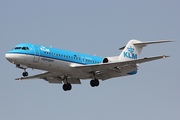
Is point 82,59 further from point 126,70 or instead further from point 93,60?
point 126,70

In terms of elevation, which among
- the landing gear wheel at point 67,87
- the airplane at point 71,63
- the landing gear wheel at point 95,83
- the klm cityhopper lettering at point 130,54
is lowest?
the landing gear wheel at point 95,83

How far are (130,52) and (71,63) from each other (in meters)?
8.65

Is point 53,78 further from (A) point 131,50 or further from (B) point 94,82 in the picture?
(A) point 131,50

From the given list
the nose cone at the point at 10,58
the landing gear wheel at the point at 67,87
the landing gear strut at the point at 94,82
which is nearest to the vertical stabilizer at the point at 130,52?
the landing gear strut at the point at 94,82

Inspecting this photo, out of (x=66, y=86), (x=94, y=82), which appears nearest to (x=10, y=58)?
(x=66, y=86)

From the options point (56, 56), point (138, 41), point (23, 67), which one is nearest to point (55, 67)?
point (56, 56)

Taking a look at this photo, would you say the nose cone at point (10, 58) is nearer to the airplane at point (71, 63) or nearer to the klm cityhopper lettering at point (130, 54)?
the airplane at point (71, 63)

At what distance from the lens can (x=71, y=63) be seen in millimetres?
33906

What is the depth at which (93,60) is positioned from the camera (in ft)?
120

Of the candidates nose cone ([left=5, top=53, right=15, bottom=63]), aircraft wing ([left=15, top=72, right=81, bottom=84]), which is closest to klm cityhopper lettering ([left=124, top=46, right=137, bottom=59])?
aircraft wing ([left=15, top=72, right=81, bottom=84])

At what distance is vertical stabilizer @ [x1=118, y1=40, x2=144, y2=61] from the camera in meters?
38.9

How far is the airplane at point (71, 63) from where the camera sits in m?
31.5

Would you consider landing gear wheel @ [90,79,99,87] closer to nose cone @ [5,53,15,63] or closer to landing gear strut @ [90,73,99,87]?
landing gear strut @ [90,73,99,87]

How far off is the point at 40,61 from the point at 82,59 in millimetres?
5110
